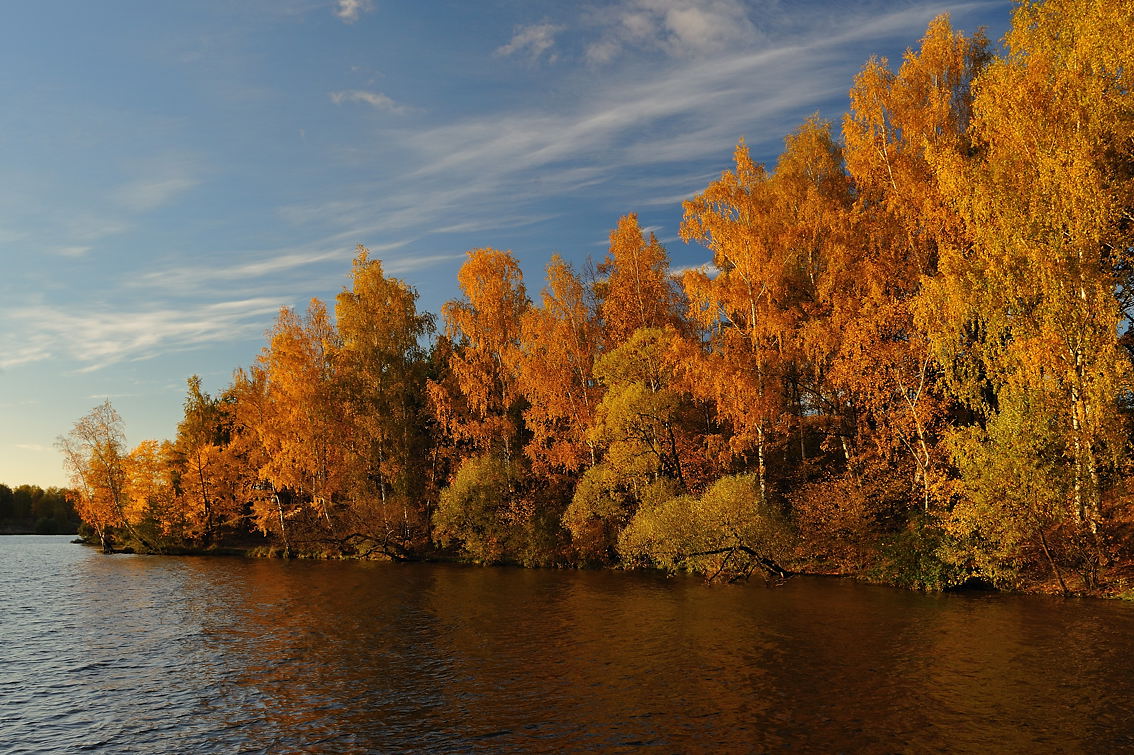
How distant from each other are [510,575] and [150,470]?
5049cm

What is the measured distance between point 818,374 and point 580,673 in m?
27.6

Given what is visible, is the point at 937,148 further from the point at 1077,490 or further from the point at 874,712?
the point at 874,712

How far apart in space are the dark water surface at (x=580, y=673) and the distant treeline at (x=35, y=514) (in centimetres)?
14563

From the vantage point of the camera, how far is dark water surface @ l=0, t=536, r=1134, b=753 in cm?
1650

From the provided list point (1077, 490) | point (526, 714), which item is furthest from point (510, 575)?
point (1077, 490)

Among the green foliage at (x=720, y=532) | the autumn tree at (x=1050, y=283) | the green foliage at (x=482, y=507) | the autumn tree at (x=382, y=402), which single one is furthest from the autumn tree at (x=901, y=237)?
the autumn tree at (x=382, y=402)

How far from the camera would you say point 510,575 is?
46594mm

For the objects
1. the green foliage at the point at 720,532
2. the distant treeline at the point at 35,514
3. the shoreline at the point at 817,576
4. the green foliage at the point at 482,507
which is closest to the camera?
the shoreline at the point at 817,576

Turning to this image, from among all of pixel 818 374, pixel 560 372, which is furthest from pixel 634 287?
pixel 818 374

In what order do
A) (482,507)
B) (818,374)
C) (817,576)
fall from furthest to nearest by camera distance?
1. (482,507)
2. (818,374)
3. (817,576)

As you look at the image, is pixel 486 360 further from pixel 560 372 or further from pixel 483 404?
pixel 560 372

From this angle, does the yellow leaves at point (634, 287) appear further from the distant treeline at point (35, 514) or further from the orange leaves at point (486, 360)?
the distant treeline at point (35, 514)

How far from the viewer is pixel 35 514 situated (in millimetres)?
158375

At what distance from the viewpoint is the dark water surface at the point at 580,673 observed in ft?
54.1
